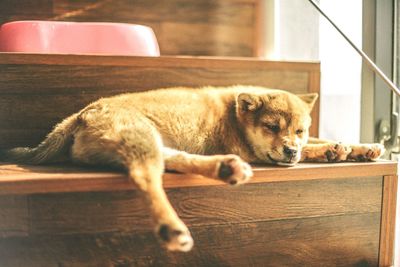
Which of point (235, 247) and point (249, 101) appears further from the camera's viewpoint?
point (249, 101)

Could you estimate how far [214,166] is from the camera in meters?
1.33

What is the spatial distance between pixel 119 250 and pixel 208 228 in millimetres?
288

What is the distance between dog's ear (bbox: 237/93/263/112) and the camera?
1732 mm

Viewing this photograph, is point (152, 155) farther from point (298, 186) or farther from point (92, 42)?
point (92, 42)

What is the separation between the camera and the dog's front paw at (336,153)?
1.70 m

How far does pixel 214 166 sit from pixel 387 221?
78cm

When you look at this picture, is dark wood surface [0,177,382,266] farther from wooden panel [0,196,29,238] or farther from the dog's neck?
the dog's neck

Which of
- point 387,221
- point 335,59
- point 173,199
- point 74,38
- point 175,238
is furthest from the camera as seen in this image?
point 335,59

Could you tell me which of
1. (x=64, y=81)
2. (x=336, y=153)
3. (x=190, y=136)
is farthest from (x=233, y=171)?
(x=64, y=81)

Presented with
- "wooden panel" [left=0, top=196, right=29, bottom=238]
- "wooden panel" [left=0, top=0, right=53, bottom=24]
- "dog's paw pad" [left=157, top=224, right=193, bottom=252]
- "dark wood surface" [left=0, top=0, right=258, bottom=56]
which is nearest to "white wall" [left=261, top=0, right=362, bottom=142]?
"dark wood surface" [left=0, top=0, right=258, bottom=56]

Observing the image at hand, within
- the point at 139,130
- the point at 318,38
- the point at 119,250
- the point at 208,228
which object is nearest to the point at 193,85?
the point at 139,130

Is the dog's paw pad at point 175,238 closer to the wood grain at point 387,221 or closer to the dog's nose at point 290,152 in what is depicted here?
the dog's nose at point 290,152

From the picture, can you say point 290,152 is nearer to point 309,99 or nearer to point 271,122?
point 271,122

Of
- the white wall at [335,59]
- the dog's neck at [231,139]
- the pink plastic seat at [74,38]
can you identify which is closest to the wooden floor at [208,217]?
the dog's neck at [231,139]
